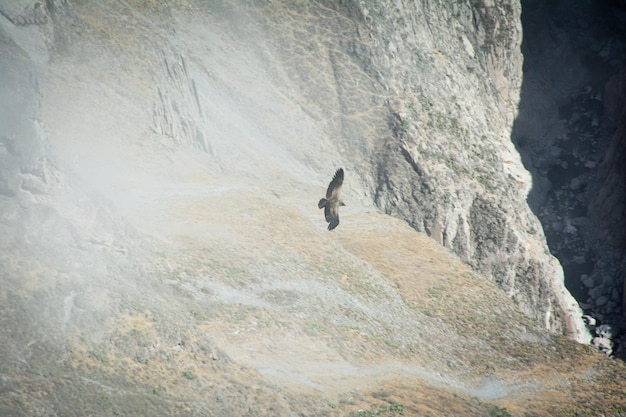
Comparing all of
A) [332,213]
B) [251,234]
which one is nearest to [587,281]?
[251,234]

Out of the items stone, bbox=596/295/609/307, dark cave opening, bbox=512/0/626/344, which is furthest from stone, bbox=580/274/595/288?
stone, bbox=596/295/609/307

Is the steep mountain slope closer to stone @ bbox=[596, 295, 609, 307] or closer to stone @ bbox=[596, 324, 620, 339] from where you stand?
stone @ bbox=[596, 324, 620, 339]

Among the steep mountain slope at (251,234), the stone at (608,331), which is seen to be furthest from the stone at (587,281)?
the steep mountain slope at (251,234)

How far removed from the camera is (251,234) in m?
39.1

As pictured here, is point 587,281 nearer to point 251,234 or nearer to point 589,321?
point 589,321

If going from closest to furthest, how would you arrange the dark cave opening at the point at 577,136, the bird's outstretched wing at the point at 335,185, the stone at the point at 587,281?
the bird's outstretched wing at the point at 335,185 < the stone at the point at 587,281 < the dark cave opening at the point at 577,136

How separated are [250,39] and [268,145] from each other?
11.2 meters

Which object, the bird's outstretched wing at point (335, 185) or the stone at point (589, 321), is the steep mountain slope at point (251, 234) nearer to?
the stone at point (589, 321)

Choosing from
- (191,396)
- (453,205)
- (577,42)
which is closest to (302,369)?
(191,396)

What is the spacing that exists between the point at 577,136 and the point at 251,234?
155 feet

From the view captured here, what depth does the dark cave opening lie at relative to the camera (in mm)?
60062

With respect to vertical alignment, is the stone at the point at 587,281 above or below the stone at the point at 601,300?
above

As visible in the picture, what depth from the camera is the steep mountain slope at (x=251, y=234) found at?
70.2 feet

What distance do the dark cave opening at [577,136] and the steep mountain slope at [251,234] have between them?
185 inches
